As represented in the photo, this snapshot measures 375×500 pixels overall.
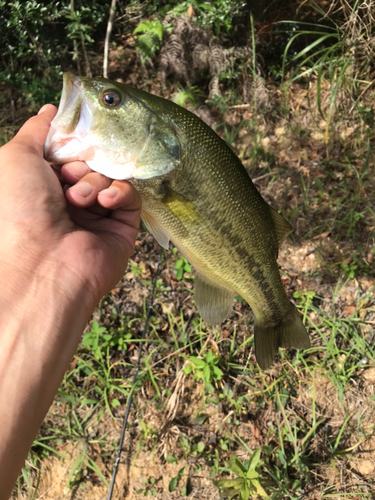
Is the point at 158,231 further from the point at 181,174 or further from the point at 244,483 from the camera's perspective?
the point at 244,483

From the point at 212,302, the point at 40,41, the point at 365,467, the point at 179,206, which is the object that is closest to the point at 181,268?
the point at 212,302

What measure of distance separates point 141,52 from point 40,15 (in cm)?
133

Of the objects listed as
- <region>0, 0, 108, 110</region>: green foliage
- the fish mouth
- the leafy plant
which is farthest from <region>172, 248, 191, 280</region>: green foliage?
<region>0, 0, 108, 110</region>: green foliage

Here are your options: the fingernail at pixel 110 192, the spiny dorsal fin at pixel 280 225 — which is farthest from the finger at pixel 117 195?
the spiny dorsal fin at pixel 280 225

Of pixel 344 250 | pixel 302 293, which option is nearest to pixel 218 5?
pixel 344 250

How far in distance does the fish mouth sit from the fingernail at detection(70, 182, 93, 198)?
139 mm

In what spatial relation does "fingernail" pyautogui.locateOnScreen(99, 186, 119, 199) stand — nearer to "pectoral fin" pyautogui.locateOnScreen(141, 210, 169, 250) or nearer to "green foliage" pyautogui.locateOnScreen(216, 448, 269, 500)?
"pectoral fin" pyautogui.locateOnScreen(141, 210, 169, 250)

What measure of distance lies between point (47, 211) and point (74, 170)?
26 cm

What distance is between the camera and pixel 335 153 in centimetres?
432

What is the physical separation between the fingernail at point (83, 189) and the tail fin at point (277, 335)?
1.38 meters

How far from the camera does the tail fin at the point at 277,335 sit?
243cm

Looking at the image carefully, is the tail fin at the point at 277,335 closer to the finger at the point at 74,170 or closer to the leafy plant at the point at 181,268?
the leafy plant at the point at 181,268

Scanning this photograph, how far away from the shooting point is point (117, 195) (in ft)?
6.21

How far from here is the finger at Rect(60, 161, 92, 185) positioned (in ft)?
6.26
